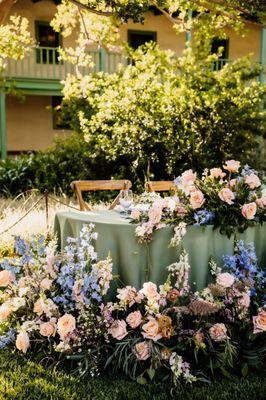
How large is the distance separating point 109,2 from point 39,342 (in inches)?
169

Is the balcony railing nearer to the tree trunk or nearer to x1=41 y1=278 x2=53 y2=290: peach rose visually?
the tree trunk

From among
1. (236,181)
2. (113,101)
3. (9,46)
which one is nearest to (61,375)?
(236,181)

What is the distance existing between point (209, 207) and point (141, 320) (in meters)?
0.97

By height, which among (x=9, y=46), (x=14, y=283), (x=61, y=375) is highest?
(x=9, y=46)

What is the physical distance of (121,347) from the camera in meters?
3.54

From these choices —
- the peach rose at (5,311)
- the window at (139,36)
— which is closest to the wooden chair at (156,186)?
the peach rose at (5,311)

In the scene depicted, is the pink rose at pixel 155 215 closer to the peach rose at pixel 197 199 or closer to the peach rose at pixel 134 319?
the peach rose at pixel 197 199

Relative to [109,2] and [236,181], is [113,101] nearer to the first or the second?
[109,2]

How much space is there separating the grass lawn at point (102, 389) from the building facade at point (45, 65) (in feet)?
45.5

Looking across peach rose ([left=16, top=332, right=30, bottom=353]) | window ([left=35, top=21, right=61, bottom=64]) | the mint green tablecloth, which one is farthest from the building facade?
peach rose ([left=16, top=332, right=30, bottom=353])

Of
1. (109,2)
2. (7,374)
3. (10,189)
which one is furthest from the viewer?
(10,189)

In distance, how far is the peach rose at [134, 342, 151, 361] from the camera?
11.0 ft

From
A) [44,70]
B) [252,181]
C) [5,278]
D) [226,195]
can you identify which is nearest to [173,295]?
[226,195]

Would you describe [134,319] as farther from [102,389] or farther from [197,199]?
[197,199]
